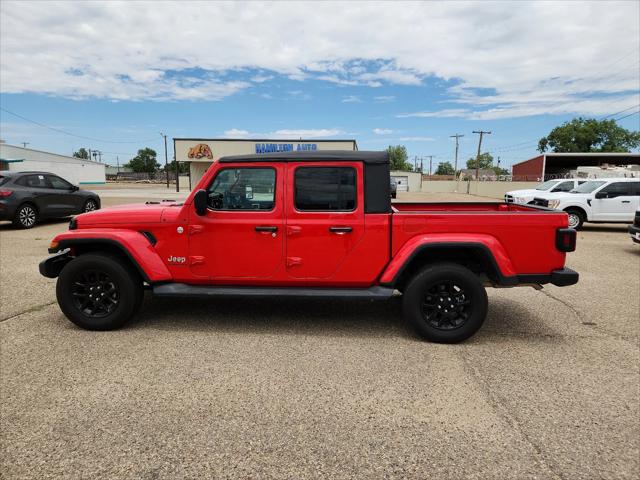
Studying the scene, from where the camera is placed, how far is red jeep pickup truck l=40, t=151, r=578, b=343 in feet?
13.8

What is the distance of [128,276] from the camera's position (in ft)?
14.6

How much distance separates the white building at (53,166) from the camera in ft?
189

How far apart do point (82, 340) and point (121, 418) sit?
1699mm

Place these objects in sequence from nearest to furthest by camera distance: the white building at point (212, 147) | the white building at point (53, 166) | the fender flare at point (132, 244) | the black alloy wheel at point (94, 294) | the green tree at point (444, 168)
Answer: the fender flare at point (132, 244), the black alloy wheel at point (94, 294), the white building at point (212, 147), the white building at point (53, 166), the green tree at point (444, 168)

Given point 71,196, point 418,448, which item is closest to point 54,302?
point 418,448

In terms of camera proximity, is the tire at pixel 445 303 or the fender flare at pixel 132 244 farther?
the fender flare at pixel 132 244

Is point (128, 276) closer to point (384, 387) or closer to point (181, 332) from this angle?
point (181, 332)

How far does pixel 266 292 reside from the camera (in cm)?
441

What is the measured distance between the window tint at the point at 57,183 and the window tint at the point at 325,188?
37.4 ft

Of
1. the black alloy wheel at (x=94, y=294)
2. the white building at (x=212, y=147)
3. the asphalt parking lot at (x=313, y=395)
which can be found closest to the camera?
the asphalt parking lot at (x=313, y=395)

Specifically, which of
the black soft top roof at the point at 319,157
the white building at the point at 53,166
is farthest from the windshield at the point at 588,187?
the white building at the point at 53,166

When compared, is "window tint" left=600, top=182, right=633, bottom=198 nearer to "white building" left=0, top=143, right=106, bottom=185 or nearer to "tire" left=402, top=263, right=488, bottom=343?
"tire" left=402, top=263, right=488, bottom=343

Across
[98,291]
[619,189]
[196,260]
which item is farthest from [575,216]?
[98,291]

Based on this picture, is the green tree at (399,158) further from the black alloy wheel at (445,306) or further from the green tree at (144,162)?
the black alloy wheel at (445,306)
